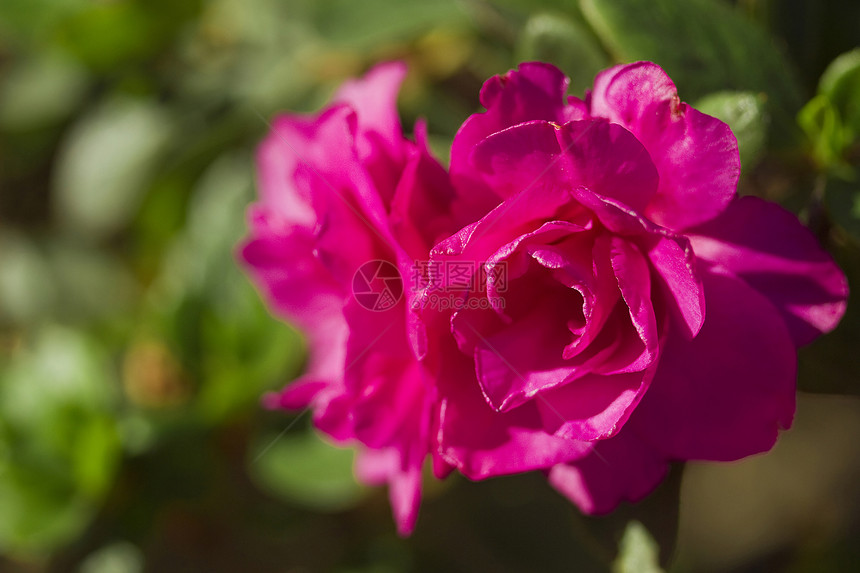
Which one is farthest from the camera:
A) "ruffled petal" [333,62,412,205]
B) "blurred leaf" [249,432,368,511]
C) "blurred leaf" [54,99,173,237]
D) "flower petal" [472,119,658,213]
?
"blurred leaf" [54,99,173,237]

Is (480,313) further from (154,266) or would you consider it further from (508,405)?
(154,266)

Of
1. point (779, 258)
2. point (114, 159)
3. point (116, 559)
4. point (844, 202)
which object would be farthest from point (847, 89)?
point (114, 159)

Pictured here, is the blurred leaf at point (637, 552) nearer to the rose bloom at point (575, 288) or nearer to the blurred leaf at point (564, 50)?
the rose bloom at point (575, 288)

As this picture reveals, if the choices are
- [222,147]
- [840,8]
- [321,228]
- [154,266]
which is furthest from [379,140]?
[154,266]

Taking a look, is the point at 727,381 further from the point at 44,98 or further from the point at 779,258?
the point at 44,98

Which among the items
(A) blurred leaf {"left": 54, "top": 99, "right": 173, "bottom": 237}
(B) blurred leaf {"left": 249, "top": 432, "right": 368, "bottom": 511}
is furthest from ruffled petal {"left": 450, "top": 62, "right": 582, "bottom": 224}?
(A) blurred leaf {"left": 54, "top": 99, "right": 173, "bottom": 237}

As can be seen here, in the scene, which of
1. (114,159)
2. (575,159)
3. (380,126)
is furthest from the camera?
(114,159)

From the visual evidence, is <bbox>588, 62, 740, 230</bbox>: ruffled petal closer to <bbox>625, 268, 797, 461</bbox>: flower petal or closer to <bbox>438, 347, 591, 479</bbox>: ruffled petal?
<bbox>625, 268, 797, 461</bbox>: flower petal
